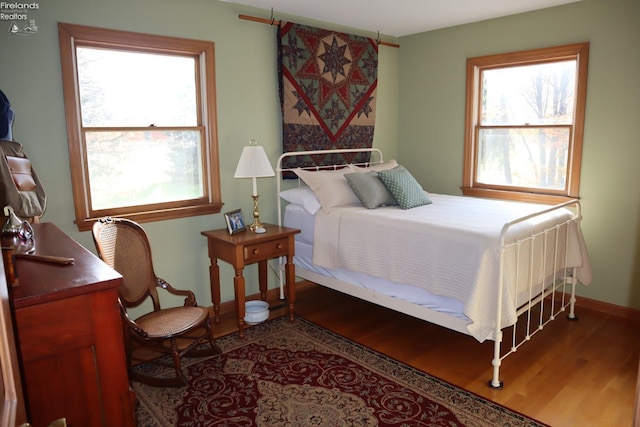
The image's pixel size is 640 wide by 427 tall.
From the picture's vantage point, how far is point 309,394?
2.53 meters

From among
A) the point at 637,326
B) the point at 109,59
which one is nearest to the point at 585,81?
the point at 637,326

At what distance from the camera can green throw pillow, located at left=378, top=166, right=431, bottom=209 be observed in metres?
3.51

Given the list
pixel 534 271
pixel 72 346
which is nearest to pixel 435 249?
pixel 534 271

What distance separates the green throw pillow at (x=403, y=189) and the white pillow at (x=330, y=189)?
0.91 ft

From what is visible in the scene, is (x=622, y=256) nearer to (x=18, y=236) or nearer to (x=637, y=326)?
(x=637, y=326)

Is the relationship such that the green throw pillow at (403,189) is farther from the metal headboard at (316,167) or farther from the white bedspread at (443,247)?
the metal headboard at (316,167)

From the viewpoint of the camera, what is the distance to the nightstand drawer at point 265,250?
3250 mm

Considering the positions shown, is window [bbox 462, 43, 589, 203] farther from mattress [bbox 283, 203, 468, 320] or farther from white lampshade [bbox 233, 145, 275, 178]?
white lampshade [bbox 233, 145, 275, 178]

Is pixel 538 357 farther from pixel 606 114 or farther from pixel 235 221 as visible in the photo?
pixel 235 221

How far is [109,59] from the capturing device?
10.0 feet

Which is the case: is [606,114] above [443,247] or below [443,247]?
above

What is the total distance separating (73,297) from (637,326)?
3.70m

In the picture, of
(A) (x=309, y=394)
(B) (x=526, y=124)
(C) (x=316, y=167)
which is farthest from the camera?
(C) (x=316, y=167)

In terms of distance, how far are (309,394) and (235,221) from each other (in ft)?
4.60
